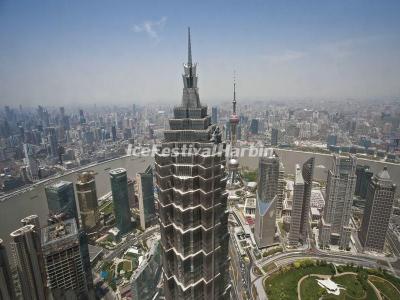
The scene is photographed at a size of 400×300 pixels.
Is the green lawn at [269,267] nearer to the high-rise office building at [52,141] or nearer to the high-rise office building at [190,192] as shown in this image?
the high-rise office building at [190,192]

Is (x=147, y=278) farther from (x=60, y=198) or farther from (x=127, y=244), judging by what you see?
(x=60, y=198)

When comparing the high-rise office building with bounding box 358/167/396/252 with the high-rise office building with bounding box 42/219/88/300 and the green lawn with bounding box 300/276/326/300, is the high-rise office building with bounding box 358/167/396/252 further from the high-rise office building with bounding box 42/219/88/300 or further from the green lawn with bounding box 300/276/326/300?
the high-rise office building with bounding box 42/219/88/300

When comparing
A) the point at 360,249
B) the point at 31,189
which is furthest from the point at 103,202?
the point at 360,249

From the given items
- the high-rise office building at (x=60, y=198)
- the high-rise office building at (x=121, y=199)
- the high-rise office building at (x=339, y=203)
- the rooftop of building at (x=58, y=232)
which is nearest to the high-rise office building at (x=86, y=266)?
the rooftop of building at (x=58, y=232)

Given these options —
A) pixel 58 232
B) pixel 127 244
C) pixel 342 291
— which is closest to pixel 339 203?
pixel 342 291

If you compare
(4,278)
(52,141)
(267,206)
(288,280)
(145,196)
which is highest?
(52,141)

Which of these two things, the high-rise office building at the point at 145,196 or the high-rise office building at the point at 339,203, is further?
the high-rise office building at the point at 145,196

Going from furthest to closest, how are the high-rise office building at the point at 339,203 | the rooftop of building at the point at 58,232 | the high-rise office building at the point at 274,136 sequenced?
the high-rise office building at the point at 274,136 < the high-rise office building at the point at 339,203 < the rooftop of building at the point at 58,232
